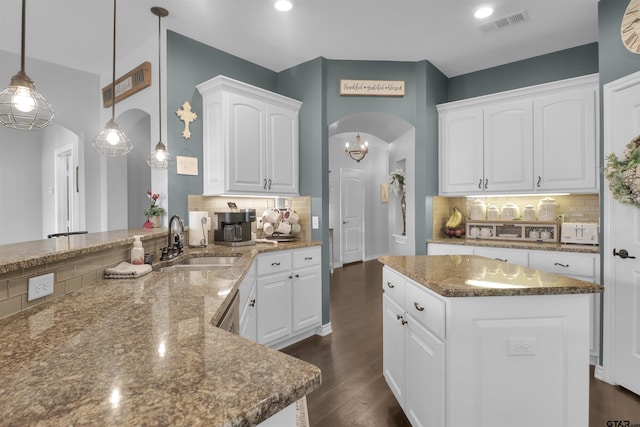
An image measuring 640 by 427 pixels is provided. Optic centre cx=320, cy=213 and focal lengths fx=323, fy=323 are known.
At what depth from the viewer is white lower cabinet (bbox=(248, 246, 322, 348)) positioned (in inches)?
110

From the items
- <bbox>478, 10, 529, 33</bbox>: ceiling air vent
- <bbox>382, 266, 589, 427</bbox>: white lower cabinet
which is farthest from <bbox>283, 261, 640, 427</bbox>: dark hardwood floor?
<bbox>478, 10, 529, 33</bbox>: ceiling air vent

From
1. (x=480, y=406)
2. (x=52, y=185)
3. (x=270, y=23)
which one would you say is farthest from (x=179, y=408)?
(x=52, y=185)

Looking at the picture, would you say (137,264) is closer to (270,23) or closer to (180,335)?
(180,335)

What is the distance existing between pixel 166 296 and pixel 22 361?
56cm

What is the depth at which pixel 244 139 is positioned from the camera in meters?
3.01

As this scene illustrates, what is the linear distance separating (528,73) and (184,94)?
11.7 feet

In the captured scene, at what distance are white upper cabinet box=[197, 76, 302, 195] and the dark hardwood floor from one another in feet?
5.20

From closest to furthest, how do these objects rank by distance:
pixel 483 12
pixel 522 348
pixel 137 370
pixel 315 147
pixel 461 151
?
pixel 137 370 → pixel 522 348 → pixel 483 12 → pixel 315 147 → pixel 461 151

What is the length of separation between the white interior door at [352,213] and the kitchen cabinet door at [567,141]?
4330 millimetres

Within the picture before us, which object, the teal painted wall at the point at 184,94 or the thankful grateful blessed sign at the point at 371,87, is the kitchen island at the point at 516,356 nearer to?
the teal painted wall at the point at 184,94

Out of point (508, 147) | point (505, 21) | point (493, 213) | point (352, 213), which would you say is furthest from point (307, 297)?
point (352, 213)

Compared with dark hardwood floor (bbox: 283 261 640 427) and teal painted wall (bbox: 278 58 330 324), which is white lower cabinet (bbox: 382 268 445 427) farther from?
teal painted wall (bbox: 278 58 330 324)

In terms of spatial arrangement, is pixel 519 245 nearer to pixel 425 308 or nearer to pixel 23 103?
pixel 425 308

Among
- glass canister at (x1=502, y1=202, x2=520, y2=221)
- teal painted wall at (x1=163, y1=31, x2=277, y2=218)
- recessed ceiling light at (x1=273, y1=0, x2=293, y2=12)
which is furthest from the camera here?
glass canister at (x1=502, y1=202, x2=520, y2=221)
